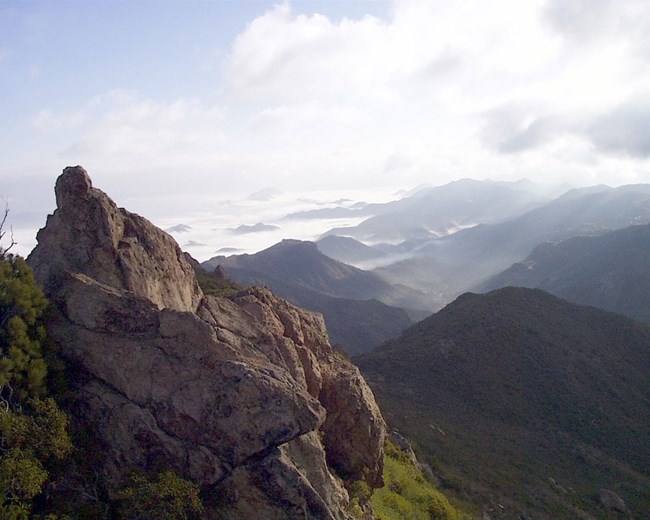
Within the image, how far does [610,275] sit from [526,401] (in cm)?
10370

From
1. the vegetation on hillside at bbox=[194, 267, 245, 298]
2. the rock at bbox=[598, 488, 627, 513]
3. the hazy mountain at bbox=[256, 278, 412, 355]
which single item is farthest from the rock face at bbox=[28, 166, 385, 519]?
the hazy mountain at bbox=[256, 278, 412, 355]

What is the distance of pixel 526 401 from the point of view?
177ft

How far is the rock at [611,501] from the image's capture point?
3600 centimetres

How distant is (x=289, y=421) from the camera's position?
1345 centimetres

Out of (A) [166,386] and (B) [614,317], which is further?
(B) [614,317]

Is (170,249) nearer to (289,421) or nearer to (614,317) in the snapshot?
(289,421)

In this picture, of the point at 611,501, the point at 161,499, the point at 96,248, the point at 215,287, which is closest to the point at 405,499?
the point at 161,499

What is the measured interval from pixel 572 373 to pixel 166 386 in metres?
56.4

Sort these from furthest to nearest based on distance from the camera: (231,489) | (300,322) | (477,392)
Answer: (477,392)
(300,322)
(231,489)

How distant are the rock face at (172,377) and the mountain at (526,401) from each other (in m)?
21.9

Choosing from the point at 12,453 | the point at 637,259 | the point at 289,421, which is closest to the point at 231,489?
the point at 289,421

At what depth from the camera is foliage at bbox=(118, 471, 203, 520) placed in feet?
38.4

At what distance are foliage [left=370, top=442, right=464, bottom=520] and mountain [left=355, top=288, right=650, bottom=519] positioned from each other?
308 inches

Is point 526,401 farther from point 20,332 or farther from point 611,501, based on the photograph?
point 20,332
